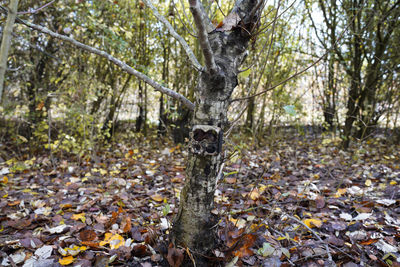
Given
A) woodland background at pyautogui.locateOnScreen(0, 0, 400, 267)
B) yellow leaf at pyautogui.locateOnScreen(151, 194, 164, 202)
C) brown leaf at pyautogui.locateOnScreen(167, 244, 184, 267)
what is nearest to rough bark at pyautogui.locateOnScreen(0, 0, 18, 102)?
woodland background at pyautogui.locateOnScreen(0, 0, 400, 267)

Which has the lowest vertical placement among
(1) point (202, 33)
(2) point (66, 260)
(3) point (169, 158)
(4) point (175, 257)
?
(2) point (66, 260)

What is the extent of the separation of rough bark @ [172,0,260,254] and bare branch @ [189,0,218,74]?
0.02m

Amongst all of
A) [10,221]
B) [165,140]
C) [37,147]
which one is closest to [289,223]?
[10,221]

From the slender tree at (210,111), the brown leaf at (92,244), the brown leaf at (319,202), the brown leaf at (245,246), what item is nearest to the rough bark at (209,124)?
the slender tree at (210,111)

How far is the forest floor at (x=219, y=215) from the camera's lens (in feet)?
4.48

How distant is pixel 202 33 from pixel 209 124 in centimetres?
41

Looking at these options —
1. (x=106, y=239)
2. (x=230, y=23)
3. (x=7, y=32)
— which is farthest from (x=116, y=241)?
(x=230, y=23)

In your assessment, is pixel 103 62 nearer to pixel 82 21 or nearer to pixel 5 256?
pixel 82 21

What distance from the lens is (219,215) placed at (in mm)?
1354

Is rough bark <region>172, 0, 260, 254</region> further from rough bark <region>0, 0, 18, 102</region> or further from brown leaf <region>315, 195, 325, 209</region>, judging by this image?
brown leaf <region>315, 195, 325, 209</region>

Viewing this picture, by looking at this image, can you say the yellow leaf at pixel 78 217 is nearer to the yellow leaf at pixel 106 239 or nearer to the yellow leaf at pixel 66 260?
the yellow leaf at pixel 106 239

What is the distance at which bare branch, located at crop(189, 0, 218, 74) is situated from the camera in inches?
31.1

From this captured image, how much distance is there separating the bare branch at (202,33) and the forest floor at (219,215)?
44 cm

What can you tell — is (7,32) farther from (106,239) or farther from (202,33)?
(106,239)
